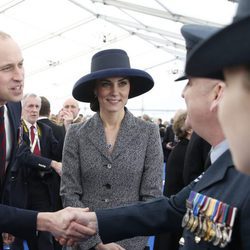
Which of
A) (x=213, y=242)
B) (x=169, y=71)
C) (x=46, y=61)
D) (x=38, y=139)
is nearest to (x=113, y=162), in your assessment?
(x=213, y=242)

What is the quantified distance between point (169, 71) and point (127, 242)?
62.0ft

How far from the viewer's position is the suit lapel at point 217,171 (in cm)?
140

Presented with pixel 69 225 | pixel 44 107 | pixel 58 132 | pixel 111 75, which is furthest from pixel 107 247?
pixel 44 107

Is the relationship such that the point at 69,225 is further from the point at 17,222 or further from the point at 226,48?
the point at 226,48

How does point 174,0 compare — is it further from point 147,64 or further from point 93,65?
point 147,64

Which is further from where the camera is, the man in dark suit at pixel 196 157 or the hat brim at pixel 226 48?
the man in dark suit at pixel 196 157

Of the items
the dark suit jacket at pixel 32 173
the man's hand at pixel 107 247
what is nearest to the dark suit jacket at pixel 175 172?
the dark suit jacket at pixel 32 173

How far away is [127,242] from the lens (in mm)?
2273

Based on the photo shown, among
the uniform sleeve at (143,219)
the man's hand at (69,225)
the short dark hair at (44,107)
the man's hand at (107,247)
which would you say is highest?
the short dark hair at (44,107)

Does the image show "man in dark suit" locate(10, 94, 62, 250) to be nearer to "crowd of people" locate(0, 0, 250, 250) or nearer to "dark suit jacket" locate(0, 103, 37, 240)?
"crowd of people" locate(0, 0, 250, 250)

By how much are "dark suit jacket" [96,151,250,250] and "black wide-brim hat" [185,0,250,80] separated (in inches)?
21.7

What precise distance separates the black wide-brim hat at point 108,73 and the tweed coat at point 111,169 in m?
0.23

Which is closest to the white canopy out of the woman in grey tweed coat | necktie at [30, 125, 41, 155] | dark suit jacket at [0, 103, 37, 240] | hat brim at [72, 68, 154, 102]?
necktie at [30, 125, 41, 155]

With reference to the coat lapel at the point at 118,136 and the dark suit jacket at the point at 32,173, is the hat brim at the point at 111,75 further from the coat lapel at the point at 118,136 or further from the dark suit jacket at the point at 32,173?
the dark suit jacket at the point at 32,173
